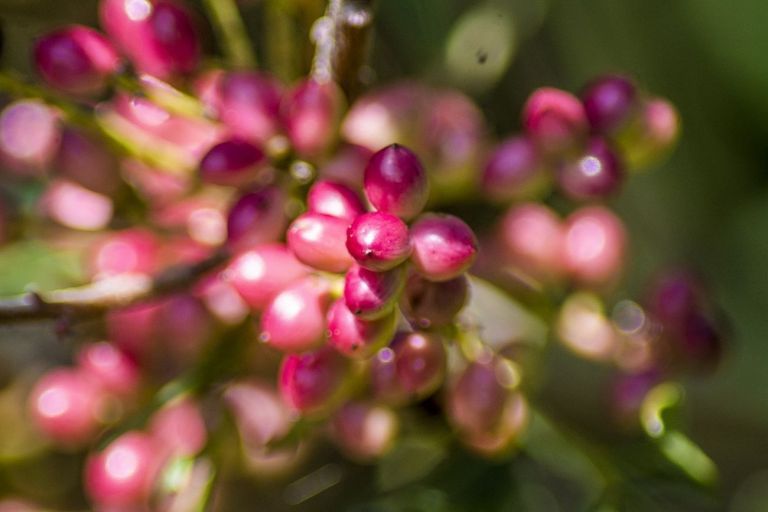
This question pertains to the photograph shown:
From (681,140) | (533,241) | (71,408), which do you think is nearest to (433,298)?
(533,241)

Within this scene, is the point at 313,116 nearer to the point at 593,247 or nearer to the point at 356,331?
the point at 356,331

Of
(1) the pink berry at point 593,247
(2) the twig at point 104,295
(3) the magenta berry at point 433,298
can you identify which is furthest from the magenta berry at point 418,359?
(1) the pink berry at point 593,247

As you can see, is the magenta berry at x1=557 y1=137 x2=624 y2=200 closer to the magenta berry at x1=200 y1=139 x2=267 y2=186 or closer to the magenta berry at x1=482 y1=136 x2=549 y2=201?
the magenta berry at x1=482 y1=136 x2=549 y2=201

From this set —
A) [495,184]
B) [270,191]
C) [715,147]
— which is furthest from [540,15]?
A: [270,191]

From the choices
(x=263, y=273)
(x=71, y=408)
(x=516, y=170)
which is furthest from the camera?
(x=71, y=408)

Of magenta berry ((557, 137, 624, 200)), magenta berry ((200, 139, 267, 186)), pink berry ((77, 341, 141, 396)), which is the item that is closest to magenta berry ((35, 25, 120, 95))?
magenta berry ((200, 139, 267, 186))
